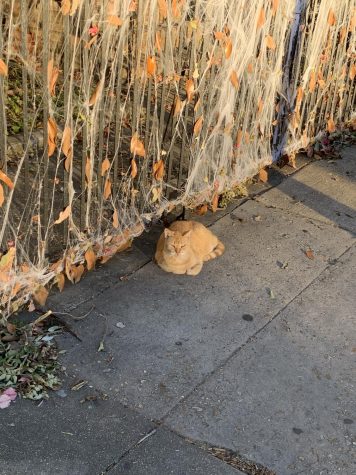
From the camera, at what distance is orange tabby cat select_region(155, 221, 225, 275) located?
14.5 ft

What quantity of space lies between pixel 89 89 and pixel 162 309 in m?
1.37

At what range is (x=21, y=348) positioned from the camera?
357cm

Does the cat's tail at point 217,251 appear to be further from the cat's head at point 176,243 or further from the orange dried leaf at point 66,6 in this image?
the orange dried leaf at point 66,6

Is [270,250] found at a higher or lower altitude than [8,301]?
lower

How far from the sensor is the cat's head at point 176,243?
4.38 m

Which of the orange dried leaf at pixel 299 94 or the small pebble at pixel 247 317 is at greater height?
the orange dried leaf at pixel 299 94

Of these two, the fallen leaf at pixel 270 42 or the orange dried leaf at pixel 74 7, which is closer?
the orange dried leaf at pixel 74 7

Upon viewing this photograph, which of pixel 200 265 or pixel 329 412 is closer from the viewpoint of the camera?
pixel 329 412

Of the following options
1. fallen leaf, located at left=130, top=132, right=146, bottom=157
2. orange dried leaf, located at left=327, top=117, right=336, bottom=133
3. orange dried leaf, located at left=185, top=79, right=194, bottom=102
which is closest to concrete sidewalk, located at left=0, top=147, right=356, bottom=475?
fallen leaf, located at left=130, top=132, right=146, bottom=157

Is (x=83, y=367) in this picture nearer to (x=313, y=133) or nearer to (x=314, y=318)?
(x=314, y=318)

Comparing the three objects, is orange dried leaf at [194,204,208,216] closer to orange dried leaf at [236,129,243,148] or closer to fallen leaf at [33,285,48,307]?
orange dried leaf at [236,129,243,148]

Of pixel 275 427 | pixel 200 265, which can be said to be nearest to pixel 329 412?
pixel 275 427

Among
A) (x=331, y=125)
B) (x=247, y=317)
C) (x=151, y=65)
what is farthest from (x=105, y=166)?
(x=331, y=125)

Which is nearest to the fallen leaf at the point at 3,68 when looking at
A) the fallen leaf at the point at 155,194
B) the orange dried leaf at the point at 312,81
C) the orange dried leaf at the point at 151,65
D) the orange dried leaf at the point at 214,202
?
the orange dried leaf at the point at 151,65
